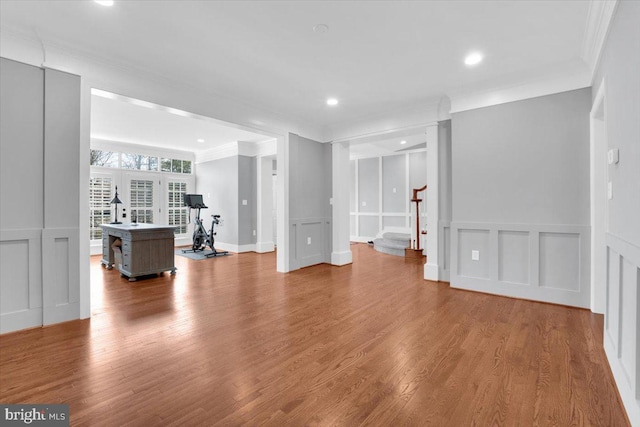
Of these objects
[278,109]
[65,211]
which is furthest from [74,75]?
[278,109]

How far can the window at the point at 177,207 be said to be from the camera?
817 cm

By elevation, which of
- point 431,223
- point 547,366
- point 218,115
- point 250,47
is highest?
point 250,47

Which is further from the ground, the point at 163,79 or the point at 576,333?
the point at 163,79

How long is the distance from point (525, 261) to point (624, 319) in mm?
1893

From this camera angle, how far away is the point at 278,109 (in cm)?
458

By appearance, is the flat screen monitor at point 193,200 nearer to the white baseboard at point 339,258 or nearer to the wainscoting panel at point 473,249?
the white baseboard at point 339,258

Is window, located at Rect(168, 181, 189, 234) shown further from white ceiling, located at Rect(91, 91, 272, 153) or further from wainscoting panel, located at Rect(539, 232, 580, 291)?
wainscoting panel, located at Rect(539, 232, 580, 291)

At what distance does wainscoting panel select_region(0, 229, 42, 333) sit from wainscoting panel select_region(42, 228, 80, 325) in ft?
0.16

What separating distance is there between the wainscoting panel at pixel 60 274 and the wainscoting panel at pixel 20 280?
0.16ft

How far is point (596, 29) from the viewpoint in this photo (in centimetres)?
237

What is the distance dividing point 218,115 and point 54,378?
3.14 meters

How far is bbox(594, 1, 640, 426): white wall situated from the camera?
4.89ft

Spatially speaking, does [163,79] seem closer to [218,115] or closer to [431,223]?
[218,115]

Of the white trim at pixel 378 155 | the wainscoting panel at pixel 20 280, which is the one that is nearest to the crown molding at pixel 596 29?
the wainscoting panel at pixel 20 280
